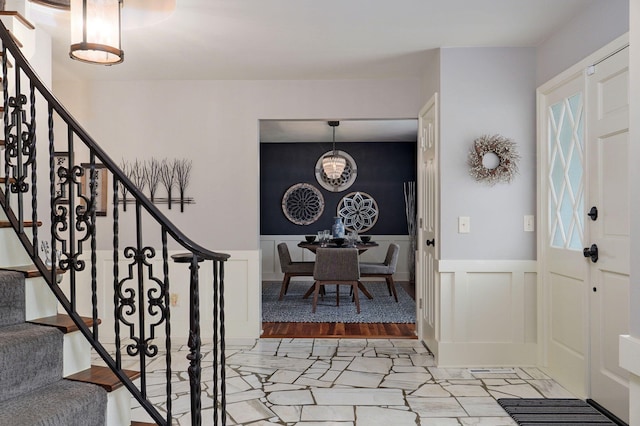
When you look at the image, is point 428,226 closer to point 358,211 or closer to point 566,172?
point 566,172

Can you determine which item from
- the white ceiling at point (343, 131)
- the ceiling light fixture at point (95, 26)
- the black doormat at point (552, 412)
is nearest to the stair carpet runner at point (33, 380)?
the ceiling light fixture at point (95, 26)

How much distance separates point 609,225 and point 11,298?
3.05m

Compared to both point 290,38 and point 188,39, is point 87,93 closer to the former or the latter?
point 188,39

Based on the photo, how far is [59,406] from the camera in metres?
1.74

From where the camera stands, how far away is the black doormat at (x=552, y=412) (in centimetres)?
288

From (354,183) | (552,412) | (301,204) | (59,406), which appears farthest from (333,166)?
(59,406)

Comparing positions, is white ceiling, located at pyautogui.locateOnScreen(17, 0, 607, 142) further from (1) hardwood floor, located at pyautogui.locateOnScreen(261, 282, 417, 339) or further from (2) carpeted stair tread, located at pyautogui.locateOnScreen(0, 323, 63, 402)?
(1) hardwood floor, located at pyautogui.locateOnScreen(261, 282, 417, 339)

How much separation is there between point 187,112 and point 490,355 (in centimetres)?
345

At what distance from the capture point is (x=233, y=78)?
4.85 meters

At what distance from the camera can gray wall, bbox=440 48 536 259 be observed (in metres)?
3.96

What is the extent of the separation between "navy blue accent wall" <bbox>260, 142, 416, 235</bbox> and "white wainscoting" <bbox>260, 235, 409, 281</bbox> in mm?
108

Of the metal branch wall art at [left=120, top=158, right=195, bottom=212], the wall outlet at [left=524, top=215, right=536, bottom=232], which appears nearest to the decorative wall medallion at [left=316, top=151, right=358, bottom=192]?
the metal branch wall art at [left=120, top=158, right=195, bottom=212]

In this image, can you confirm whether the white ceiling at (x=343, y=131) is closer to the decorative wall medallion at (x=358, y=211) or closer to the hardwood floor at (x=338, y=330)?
the decorative wall medallion at (x=358, y=211)

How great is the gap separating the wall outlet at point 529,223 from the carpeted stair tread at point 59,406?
320cm
